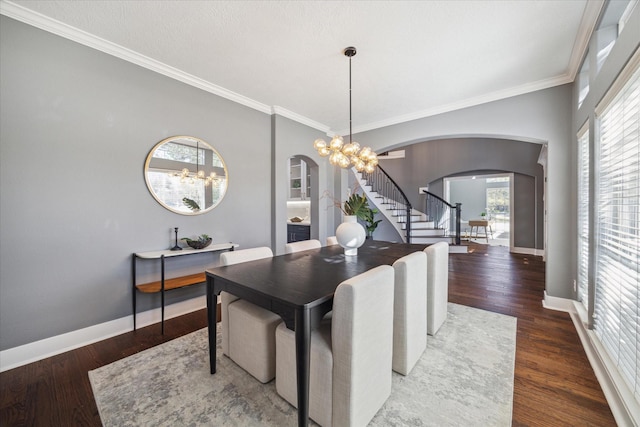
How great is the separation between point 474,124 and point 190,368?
4444 millimetres

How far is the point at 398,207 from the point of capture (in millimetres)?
7832

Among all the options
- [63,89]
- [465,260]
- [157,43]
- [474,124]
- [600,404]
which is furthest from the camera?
[465,260]

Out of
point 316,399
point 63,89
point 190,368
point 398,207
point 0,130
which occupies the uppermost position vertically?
point 63,89

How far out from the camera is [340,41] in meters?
2.36

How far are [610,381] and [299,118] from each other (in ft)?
14.6

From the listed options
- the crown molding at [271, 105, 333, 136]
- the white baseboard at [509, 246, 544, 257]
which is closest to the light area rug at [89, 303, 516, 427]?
the crown molding at [271, 105, 333, 136]

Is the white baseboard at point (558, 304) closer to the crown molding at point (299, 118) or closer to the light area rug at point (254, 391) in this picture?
the light area rug at point (254, 391)

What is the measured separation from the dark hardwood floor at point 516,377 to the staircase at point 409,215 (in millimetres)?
3300

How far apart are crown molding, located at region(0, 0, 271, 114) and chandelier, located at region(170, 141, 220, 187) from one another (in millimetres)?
754

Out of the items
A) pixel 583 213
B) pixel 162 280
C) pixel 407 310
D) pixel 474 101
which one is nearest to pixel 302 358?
pixel 407 310

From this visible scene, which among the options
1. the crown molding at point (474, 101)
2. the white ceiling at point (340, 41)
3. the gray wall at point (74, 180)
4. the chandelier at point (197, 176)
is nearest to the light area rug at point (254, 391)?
the gray wall at point (74, 180)

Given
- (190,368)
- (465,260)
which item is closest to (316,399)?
(190,368)

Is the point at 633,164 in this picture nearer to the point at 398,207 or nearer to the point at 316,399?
the point at 316,399

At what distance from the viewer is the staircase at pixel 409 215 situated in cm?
651
